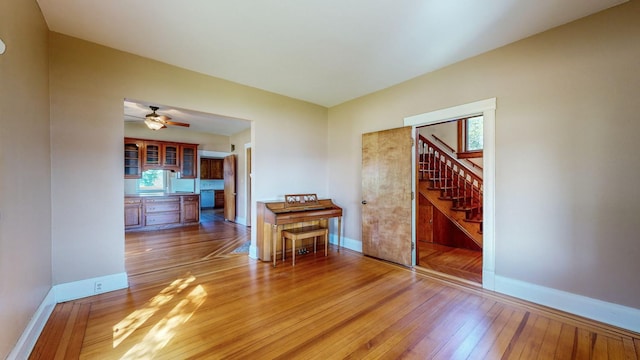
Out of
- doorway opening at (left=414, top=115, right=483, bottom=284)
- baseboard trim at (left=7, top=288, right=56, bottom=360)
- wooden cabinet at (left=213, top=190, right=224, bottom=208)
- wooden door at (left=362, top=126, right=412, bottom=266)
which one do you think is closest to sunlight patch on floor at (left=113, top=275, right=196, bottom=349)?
baseboard trim at (left=7, top=288, right=56, bottom=360)

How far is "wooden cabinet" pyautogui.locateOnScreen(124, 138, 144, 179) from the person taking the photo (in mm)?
6016

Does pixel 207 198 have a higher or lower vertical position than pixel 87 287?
higher

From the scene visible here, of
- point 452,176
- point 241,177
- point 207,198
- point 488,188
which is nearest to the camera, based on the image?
point 488,188

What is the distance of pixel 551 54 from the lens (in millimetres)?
2406

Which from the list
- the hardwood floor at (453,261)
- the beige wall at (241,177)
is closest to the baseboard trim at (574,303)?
the hardwood floor at (453,261)

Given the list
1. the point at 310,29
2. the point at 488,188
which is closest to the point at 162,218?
the point at 310,29

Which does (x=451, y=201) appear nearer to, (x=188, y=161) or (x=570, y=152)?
(x=570, y=152)

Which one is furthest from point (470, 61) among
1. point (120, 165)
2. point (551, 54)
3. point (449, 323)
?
point (120, 165)

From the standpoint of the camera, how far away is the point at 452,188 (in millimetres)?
4621

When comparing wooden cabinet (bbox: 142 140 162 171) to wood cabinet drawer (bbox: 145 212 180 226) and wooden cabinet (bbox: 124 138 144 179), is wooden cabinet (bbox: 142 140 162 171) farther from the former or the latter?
wood cabinet drawer (bbox: 145 212 180 226)

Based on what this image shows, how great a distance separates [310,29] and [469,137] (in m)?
4.73

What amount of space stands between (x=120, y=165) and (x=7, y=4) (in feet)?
5.54

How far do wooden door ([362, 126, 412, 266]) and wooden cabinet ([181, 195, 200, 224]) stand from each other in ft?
16.9

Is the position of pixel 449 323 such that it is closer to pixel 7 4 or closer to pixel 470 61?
pixel 470 61
